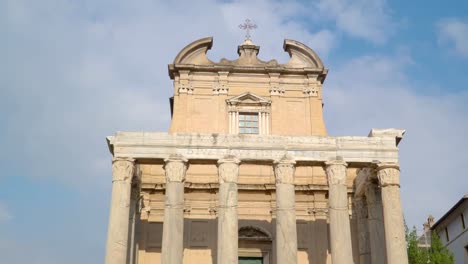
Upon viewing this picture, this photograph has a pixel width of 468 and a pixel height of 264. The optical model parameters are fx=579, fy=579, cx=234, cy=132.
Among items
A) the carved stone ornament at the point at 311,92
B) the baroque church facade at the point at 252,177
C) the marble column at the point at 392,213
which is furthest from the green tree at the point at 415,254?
the carved stone ornament at the point at 311,92

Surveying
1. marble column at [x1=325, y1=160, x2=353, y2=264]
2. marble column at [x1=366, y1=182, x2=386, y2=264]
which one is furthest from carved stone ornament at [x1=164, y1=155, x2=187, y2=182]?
marble column at [x1=366, y1=182, x2=386, y2=264]

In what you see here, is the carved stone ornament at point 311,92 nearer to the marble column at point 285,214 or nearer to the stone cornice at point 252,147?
the stone cornice at point 252,147

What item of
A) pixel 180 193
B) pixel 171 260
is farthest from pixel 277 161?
pixel 171 260

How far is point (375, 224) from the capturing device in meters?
23.1

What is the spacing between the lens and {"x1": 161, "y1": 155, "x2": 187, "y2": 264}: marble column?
2044 centimetres

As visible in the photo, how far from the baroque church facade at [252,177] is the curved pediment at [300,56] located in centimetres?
5

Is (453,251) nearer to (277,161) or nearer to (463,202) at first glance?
(463,202)

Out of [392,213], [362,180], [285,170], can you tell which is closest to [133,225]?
[285,170]

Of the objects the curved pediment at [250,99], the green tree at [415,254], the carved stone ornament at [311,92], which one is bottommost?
the green tree at [415,254]

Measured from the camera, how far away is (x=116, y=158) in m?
21.7

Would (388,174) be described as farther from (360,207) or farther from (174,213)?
(174,213)

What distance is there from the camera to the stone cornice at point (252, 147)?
2189 centimetres

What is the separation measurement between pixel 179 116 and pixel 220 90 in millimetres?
2356

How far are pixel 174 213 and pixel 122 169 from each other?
2571 millimetres
